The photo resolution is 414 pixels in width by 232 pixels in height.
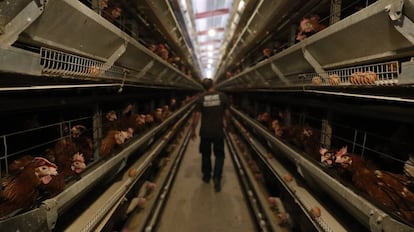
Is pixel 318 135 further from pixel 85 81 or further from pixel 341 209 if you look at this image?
pixel 85 81

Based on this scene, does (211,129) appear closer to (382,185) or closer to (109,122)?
(109,122)

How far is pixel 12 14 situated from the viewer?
61 cm

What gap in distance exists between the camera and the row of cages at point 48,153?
0.83 metres

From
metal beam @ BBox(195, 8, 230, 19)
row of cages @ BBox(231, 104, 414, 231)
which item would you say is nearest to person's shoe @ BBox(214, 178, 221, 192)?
row of cages @ BBox(231, 104, 414, 231)

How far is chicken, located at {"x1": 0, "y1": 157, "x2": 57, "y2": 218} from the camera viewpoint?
80 cm

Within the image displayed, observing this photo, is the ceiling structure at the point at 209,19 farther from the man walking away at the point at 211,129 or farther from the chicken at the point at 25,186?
the chicken at the point at 25,186

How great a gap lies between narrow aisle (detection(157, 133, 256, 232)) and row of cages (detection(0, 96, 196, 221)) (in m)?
0.81

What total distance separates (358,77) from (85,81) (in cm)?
94

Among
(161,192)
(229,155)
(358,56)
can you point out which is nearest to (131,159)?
(161,192)

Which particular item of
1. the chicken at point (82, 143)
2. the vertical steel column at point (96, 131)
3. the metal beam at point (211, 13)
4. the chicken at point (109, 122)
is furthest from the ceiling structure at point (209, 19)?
the chicken at point (82, 143)

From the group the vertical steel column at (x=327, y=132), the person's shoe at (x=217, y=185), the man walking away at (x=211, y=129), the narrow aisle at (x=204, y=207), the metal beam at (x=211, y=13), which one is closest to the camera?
the vertical steel column at (x=327, y=132)

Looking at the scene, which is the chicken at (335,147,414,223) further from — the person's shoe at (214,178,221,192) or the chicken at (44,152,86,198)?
the person's shoe at (214,178,221,192)

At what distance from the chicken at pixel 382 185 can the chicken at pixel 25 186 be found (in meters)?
1.07

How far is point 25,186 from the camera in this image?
2.73ft
